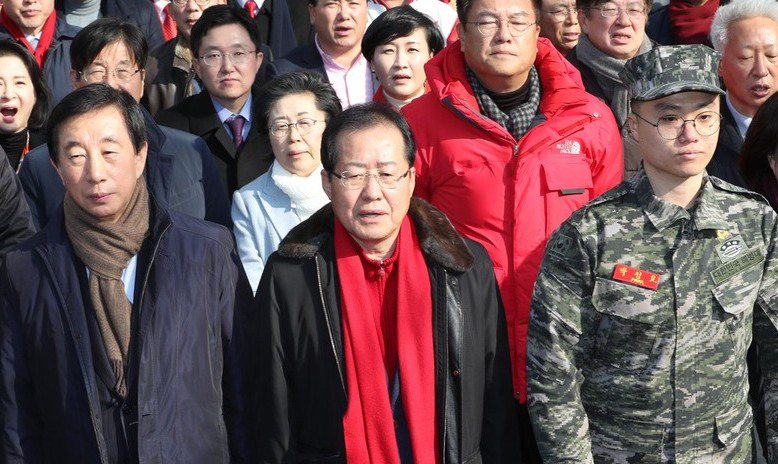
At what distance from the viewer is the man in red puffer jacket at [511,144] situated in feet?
14.1

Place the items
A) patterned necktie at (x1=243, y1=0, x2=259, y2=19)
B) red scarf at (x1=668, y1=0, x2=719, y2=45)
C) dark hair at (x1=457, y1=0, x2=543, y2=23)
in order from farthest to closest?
patterned necktie at (x1=243, y1=0, x2=259, y2=19), red scarf at (x1=668, y1=0, x2=719, y2=45), dark hair at (x1=457, y1=0, x2=543, y2=23)

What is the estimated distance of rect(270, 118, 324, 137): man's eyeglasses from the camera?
517cm

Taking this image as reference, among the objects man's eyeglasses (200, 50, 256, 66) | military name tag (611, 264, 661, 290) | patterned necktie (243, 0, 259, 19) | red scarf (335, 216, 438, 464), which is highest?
patterned necktie (243, 0, 259, 19)

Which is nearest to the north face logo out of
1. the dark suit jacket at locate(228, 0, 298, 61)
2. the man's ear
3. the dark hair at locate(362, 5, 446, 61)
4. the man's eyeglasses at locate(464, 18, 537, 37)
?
the man's eyeglasses at locate(464, 18, 537, 37)

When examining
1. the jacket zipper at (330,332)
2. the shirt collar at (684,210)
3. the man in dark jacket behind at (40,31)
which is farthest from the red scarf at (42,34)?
the shirt collar at (684,210)

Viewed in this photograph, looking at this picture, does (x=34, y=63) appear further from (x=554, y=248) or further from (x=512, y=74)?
(x=554, y=248)

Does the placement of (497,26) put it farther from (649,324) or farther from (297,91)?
(649,324)

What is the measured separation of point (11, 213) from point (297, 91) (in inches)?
56.4

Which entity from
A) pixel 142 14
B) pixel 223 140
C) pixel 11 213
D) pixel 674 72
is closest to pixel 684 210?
pixel 674 72

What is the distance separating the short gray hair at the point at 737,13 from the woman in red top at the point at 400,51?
1.47 meters

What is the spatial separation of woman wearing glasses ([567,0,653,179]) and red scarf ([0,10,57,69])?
3.26 m

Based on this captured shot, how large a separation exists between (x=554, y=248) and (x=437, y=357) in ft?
1.69

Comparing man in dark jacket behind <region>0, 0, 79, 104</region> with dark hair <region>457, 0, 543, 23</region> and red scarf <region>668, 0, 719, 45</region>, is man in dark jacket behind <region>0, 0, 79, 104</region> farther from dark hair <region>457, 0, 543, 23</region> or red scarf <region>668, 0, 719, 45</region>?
red scarf <region>668, 0, 719, 45</region>

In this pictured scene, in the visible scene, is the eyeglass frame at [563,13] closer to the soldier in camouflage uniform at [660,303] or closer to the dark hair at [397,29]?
the dark hair at [397,29]
